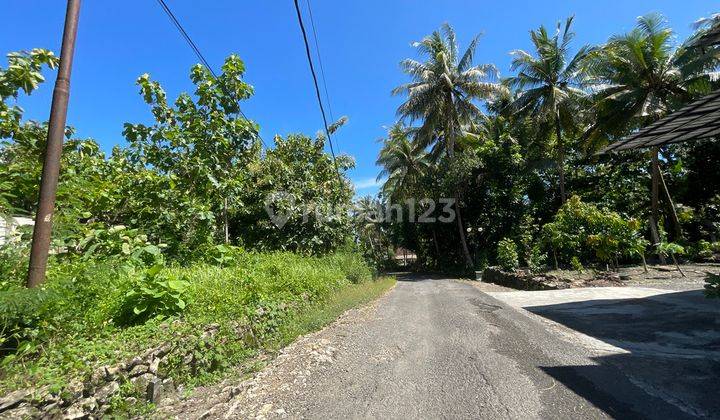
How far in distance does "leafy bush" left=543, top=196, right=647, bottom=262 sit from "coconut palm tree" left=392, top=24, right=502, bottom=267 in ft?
32.2

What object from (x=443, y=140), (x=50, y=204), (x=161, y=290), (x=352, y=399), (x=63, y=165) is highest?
(x=443, y=140)

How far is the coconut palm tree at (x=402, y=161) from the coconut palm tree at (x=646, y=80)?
41.3 feet

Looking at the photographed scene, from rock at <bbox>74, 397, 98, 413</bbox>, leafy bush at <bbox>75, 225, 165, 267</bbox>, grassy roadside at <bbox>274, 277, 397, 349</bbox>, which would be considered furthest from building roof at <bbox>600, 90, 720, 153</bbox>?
leafy bush at <bbox>75, 225, 165, 267</bbox>

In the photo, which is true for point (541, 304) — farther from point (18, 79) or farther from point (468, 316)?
point (18, 79)

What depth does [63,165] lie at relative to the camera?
19.8 ft

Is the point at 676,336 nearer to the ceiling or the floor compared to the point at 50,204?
nearer to the floor

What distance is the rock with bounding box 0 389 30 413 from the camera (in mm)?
2822

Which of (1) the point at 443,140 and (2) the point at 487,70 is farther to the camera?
(1) the point at 443,140

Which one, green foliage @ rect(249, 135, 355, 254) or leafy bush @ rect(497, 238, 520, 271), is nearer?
green foliage @ rect(249, 135, 355, 254)

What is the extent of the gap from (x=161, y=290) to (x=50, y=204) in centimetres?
158

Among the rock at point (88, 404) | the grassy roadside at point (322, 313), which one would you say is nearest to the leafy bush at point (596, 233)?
the grassy roadside at point (322, 313)

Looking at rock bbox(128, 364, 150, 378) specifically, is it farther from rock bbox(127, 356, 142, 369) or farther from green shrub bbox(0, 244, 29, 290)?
green shrub bbox(0, 244, 29, 290)

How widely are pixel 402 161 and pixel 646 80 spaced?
636 inches

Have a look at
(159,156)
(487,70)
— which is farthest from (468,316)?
(487,70)
